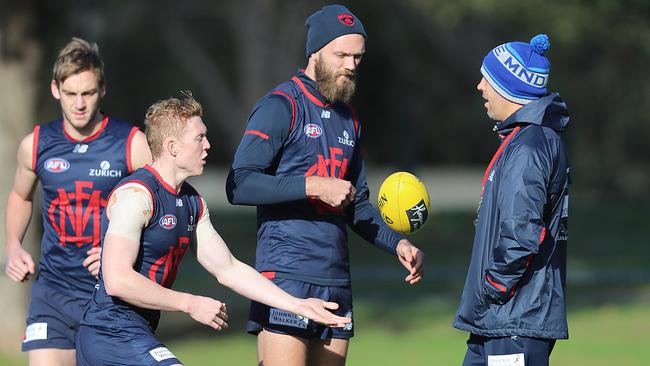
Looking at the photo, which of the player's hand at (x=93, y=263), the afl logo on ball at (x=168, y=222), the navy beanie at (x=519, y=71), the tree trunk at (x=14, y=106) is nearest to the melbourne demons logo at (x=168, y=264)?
the afl logo on ball at (x=168, y=222)

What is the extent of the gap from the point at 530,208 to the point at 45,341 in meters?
3.27

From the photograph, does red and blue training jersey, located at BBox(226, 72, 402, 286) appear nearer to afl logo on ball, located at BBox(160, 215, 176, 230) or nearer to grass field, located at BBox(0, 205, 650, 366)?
afl logo on ball, located at BBox(160, 215, 176, 230)

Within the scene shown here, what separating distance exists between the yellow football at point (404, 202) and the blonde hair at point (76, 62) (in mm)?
2010

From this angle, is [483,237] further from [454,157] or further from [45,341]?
[454,157]

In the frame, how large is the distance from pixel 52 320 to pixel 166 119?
2.05 m

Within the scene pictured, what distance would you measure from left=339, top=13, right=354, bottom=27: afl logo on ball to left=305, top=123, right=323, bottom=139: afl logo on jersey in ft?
2.11

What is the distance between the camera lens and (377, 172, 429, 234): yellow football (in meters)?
7.07

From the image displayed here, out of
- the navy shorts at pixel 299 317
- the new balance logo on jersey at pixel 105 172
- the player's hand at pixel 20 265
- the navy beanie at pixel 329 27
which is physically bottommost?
the navy shorts at pixel 299 317

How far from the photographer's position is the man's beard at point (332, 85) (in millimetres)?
6797

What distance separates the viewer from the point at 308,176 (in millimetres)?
6637

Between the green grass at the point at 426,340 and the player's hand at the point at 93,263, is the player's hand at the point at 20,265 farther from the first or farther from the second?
the green grass at the point at 426,340

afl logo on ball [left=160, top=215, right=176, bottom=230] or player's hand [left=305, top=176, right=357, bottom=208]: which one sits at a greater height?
player's hand [left=305, top=176, right=357, bottom=208]

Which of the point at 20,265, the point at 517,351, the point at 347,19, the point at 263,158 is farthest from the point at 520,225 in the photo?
the point at 20,265

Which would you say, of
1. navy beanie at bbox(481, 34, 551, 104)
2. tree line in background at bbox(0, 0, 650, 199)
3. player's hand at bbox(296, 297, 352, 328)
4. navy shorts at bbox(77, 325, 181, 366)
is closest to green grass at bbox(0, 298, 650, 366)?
tree line in background at bbox(0, 0, 650, 199)
